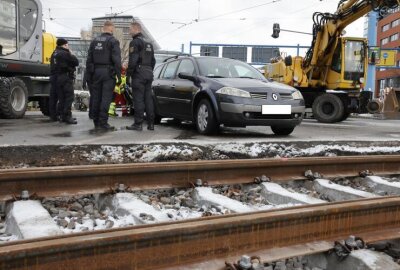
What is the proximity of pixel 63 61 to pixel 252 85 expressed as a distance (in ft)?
13.2

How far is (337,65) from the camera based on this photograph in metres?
15.7

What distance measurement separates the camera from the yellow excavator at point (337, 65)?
15.4 m

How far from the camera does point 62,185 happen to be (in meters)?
4.12

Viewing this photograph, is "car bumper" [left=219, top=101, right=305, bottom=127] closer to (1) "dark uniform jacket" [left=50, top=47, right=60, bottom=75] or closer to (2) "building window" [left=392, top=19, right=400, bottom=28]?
(1) "dark uniform jacket" [left=50, top=47, right=60, bottom=75]

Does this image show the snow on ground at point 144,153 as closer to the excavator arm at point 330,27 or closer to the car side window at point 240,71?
the car side window at point 240,71

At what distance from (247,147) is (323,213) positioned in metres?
3.92

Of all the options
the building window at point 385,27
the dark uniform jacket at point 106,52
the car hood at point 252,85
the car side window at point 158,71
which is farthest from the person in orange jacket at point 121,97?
the building window at point 385,27

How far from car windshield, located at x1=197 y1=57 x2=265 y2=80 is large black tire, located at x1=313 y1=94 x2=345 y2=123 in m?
6.23

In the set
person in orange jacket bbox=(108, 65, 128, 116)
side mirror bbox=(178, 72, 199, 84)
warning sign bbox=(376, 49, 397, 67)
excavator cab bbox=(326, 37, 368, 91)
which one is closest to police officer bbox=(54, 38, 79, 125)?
side mirror bbox=(178, 72, 199, 84)

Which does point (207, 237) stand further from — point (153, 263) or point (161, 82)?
point (161, 82)

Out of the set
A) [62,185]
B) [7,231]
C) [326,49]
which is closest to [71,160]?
[62,185]

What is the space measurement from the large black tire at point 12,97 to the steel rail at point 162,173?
7.65 m

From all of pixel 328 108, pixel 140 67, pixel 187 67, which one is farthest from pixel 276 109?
Answer: pixel 328 108

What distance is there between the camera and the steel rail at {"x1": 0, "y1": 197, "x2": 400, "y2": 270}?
239cm
